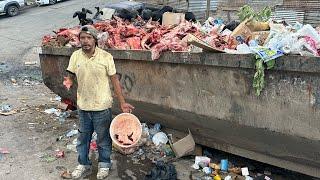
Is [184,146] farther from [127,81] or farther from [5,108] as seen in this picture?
[5,108]

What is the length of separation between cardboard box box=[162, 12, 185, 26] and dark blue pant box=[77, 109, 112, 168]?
2.44 m

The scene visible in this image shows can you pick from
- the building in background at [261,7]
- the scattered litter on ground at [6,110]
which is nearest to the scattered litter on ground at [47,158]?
the scattered litter on ground at [6,110]

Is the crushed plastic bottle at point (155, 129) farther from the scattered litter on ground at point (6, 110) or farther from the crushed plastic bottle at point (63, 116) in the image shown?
the scattered litter on ground at point (6, 110)

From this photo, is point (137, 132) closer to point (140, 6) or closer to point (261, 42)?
point (261, 42)

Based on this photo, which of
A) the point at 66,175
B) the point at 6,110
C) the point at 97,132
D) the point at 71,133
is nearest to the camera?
the point at 97,132

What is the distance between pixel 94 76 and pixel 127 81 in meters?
1.12

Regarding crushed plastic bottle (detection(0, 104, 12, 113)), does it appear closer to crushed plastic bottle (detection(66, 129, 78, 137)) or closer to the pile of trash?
the pile of trash

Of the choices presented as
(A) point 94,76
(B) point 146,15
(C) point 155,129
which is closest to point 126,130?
(A) point 94,76

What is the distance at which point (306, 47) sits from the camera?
3.61 metres

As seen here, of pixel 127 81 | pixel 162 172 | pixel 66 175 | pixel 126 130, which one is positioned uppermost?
pixel 127 81

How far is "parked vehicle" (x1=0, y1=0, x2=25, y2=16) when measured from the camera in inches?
758

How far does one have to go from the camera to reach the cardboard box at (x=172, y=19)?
627cm

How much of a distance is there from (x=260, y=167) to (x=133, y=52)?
1.94 metres

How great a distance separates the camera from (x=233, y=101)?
4082 mm
